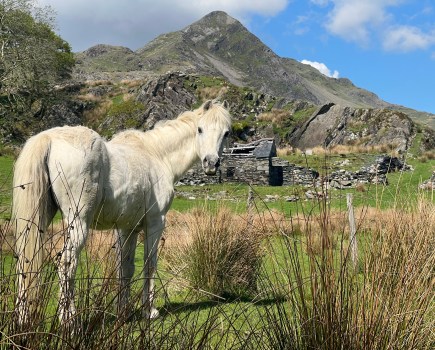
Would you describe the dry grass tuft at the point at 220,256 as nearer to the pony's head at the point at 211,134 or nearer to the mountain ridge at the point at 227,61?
the pony's head at the point at 211,134

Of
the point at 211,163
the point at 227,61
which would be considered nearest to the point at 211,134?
the point at 211,163

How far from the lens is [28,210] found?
389 cm

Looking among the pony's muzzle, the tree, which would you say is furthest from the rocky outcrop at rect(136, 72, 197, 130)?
the pony's muzzle

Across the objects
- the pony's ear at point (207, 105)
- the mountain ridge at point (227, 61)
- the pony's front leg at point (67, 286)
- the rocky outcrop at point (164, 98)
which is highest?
the mountain ridge at point (227, 61)

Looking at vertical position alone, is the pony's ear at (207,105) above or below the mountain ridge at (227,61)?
below

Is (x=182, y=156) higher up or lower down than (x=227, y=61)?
lower down

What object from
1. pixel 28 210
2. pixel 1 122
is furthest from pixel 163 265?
pixel 1 122

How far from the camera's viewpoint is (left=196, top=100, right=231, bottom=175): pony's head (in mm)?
5906

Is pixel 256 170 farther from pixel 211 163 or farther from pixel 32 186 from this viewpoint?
pixel 32 186

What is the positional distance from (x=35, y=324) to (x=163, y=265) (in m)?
5.07

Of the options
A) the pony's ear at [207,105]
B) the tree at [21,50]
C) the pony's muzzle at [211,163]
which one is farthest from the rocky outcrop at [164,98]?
the pony's muzzle at [211,163]

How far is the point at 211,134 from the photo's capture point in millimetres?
5969

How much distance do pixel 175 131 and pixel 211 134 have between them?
46 centimetres

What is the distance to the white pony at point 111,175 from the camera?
154 inches
